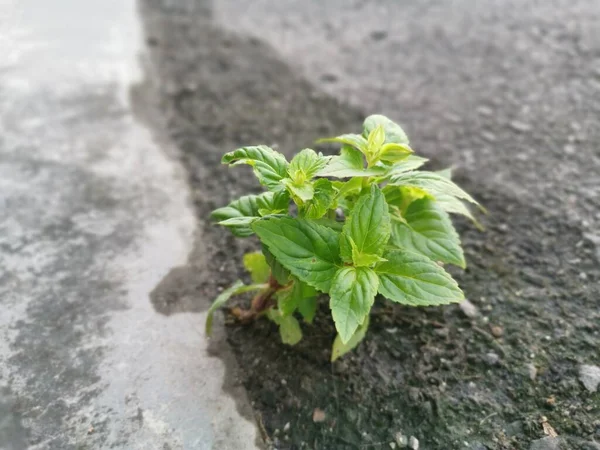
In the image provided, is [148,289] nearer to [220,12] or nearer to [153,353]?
[153,353]

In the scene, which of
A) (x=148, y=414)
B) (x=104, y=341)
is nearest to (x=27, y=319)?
(x=104, y=341)

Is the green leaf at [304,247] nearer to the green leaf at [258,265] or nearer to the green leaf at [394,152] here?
the green leaf at [394,152]

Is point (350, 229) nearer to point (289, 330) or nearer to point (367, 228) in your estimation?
point (367, 228)

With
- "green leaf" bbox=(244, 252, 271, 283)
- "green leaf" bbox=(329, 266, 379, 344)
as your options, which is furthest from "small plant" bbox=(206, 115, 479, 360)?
"green leaf" bbox=(244, 252, 271, 283)

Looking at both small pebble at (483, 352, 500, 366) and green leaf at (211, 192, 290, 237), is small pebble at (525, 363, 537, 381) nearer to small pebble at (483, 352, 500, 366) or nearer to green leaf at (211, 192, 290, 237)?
small pebble at (483, 352, 500, 366)

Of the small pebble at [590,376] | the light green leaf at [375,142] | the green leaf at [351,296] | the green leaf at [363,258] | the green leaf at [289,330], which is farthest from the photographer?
the green leaf at [289,330]

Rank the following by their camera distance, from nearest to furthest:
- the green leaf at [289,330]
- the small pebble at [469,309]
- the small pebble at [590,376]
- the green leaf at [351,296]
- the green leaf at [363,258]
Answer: the green leaf at [351,296] → the green leaf at [363,258] → the small pebble at [590,376] → the green leaf at [289,330] → the small pebble at [469,309]

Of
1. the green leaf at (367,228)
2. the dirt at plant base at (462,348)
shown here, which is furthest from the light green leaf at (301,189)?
the dirt at plant base at (462,348)
